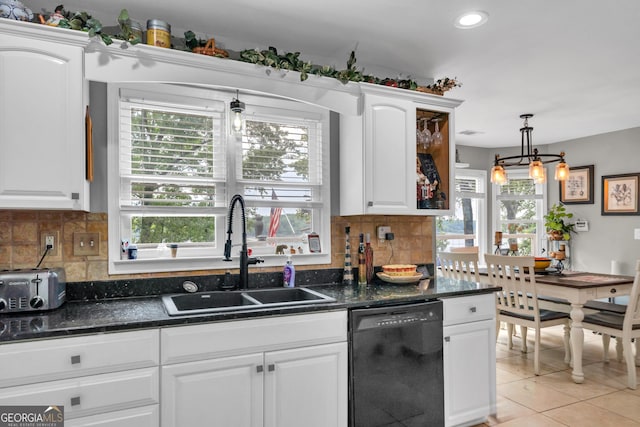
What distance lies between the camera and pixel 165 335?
6.03ft

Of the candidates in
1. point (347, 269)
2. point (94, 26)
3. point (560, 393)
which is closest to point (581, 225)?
point (560, 393)

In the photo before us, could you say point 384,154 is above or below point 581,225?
above

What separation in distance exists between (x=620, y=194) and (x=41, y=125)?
6.10 m

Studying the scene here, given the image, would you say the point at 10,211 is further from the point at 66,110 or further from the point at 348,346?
the point at 348,346

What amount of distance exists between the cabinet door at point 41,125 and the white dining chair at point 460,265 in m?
3.25

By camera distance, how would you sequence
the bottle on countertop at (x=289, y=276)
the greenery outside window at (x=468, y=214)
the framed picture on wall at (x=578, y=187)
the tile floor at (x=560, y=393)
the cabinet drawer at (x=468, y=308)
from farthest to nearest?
the greenery outside window at (x=468, y=214) → the framed picture on wall at (x=578, y=187) → the tile floor at (x=560, y=393) → the bottle on countertop at (x=289, y=276) → the cabinet drawer at (x=468, y=308)

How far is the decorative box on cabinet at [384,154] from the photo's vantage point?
8.92 ft

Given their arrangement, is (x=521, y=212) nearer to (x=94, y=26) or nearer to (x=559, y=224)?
(x=559, y=224)

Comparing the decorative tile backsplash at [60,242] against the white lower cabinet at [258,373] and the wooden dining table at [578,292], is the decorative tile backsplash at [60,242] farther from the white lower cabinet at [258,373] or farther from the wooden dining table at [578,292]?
the wooden dining table at [578,292]

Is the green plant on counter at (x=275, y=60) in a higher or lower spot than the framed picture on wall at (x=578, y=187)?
higher

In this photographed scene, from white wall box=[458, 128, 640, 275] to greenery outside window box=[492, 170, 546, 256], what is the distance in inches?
10.0

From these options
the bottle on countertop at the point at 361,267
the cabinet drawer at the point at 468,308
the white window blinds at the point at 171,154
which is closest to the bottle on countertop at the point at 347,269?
the bottle on countertop at the point at 361,267

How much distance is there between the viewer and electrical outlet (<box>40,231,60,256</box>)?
7.23 feet

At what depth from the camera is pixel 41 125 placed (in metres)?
1.93
